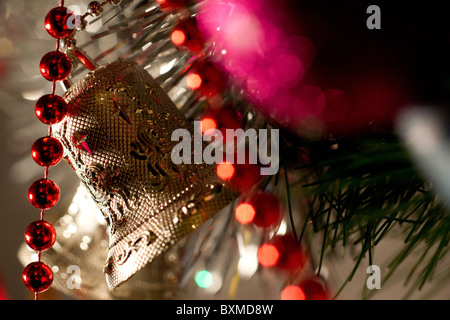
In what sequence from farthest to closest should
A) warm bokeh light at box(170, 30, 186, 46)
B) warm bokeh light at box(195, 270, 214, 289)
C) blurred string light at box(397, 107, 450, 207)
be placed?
warm bokeh light at box(195, 270, 214, 289) < warm bokeh light at box(170, 30, 186, 46) < blurred string light at box(397, 107, 450, 207)

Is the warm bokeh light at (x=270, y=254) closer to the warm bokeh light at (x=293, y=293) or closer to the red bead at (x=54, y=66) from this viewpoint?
the warm bokeh light at (x=293, y=293)

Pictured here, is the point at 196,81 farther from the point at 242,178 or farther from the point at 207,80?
the point at 242,178

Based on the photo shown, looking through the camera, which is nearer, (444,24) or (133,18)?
(444,24)

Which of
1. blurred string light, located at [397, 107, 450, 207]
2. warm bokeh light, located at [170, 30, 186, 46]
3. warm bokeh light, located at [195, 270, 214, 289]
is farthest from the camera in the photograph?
warm bokeh light, located at [195, 270, 214, 289]

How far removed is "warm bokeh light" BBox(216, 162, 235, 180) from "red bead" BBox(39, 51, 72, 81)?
0.16 metres

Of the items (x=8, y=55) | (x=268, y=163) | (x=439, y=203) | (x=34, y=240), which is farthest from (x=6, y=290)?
(x=439, y=203)

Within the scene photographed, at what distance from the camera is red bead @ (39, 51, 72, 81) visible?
37 cm

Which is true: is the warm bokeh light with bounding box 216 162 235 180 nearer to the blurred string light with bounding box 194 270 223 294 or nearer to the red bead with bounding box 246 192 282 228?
the red bead with bounding box 246 192 282 228

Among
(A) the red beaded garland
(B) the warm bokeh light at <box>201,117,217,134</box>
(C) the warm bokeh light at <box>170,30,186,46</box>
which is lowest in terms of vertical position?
(A) the red beaded garland

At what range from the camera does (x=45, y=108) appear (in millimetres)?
354

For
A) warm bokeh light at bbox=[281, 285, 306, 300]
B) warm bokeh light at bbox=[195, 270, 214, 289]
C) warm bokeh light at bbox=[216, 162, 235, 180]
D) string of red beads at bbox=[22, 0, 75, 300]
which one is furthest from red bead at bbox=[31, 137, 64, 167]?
warm bokeh light at bbox=[195, 270, 214, 289]

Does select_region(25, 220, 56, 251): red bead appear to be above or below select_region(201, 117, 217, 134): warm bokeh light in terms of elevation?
below

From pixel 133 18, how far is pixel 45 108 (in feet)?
0.47

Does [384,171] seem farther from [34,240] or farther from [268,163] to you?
[34,240]
